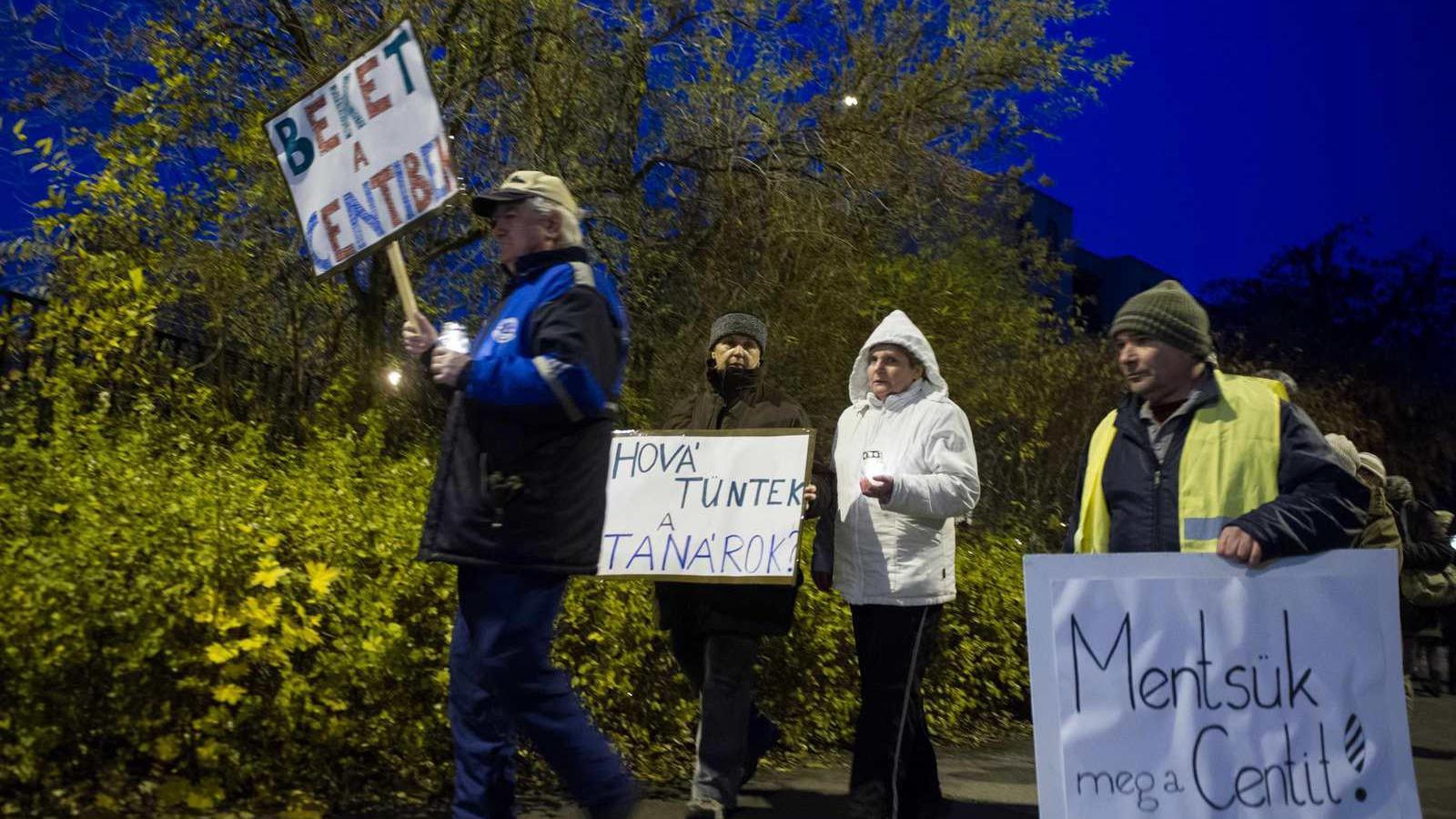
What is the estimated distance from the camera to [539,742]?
4016 mm

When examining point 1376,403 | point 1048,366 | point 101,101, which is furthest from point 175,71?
point 1376,403

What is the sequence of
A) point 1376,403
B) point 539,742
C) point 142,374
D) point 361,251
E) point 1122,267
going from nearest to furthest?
1. point 539,742
2. point 361,251
3. point 142,374
4. point 1376,403
5. point 1122,267

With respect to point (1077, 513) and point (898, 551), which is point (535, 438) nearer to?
point (1077, 513)

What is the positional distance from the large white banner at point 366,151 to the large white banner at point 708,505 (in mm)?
1684

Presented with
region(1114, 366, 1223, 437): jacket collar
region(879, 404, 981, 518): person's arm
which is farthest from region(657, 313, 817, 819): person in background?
region(1114, 366, 1223, 437): jacket collar

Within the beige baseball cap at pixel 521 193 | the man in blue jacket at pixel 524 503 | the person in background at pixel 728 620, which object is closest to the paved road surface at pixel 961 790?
the person in background at pixel 728 620

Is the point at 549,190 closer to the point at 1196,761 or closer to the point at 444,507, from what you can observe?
the point at 444,507

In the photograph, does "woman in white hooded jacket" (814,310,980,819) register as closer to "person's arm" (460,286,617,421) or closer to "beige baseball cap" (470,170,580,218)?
"person's arm" (460,286,617,421)

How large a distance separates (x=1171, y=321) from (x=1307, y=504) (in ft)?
2.03

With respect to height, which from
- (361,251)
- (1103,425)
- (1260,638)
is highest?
(361,251)

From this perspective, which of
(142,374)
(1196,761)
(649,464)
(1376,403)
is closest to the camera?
(1196,761)

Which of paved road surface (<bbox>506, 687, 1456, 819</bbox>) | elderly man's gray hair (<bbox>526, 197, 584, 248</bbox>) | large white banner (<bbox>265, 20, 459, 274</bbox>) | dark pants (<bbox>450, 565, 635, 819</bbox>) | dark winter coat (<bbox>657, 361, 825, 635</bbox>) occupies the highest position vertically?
large white banner (<bbox>265, 20, 459, 274</bbox>)

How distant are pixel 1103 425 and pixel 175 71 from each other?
7.42 meters

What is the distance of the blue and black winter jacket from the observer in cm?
393
